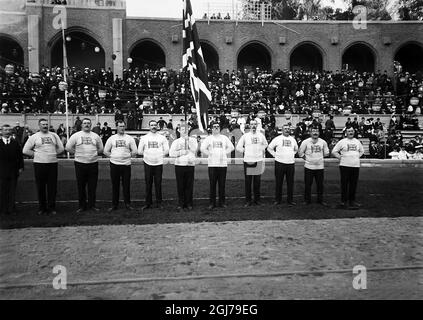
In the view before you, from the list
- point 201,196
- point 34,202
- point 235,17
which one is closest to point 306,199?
point 201,196

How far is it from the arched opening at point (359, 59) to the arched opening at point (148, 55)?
17.0 meters

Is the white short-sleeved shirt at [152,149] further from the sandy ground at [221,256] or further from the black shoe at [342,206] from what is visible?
the black shoe at [342,206]

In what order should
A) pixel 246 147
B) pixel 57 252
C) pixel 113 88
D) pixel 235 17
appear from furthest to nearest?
pixel 235 17 → pixel 113 88 → pixel 246 147 → pixel 57 252

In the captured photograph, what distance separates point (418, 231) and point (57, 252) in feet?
20.4

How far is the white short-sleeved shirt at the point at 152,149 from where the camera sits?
1001 cm

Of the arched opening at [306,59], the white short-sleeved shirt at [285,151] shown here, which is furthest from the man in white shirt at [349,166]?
the arched opening at [306,59]

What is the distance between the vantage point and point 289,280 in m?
5.26

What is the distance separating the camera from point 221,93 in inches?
1160

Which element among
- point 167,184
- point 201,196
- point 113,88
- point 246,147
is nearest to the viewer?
point 246,147

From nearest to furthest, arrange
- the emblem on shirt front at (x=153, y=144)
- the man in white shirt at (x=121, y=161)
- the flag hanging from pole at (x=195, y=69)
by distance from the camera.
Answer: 1. the flag hanging from pole at (x=195, y=69)
2. the man in white shirt at (x=121, y=161)
3. the emblem on shirt front at (x=153, y=144)

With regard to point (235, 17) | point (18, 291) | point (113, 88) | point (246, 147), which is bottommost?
point (18, 291)

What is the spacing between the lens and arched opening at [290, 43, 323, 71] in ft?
131

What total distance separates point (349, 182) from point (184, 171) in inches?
158
